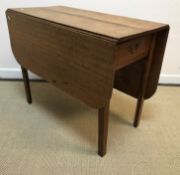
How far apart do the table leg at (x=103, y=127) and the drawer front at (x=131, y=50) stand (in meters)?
0.25

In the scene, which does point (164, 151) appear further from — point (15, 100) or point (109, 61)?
point (15, 100)

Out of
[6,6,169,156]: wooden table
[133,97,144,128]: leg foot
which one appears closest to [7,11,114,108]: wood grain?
[6,6,169,156]: wooden table

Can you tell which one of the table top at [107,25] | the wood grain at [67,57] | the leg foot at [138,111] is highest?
the table top at [107,25]

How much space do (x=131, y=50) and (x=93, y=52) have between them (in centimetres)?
22

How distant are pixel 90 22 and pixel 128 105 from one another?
93 cm

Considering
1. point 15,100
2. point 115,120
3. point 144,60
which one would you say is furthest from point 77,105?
point 144,60

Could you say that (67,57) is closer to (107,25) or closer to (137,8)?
(107,25)

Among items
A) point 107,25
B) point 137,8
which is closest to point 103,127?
point 107,25

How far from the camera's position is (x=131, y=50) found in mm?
1163

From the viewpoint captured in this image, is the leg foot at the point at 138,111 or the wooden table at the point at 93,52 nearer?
the wooden table at the point at 93,52

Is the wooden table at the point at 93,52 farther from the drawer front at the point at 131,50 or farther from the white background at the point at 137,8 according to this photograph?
the white background at the point at 137,8

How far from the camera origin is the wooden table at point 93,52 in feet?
3.47

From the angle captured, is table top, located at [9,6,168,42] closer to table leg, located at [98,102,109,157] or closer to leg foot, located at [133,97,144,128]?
table leg, located at [98,102,109,157]

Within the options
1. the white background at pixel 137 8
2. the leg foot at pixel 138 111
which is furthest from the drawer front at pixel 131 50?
the white background at pixel 137 8
